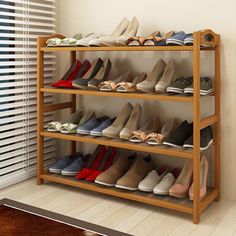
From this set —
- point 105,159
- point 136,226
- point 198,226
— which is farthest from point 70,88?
point 198,226

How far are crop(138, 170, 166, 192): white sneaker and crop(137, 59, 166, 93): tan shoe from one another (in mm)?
558

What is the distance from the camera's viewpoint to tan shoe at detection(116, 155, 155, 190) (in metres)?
2.41

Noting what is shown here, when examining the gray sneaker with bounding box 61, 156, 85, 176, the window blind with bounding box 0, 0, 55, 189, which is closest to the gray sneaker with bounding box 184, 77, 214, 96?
the gray sneaker with bounding box 61, 156, 85, 176

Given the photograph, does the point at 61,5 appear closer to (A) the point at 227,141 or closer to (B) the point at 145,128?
(B) the point at 145,128

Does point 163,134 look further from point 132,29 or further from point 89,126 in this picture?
point 132,29

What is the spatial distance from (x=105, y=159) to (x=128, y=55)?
0.79 metres

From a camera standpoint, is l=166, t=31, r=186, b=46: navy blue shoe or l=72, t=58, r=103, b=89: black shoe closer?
l=166, t=31, r=186, b=46: navy blue shoe

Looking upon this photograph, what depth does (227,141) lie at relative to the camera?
251 centimetres

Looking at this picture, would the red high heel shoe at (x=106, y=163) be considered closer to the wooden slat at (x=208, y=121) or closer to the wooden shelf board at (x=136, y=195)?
the wooden shelf board at (x=136, y=195)

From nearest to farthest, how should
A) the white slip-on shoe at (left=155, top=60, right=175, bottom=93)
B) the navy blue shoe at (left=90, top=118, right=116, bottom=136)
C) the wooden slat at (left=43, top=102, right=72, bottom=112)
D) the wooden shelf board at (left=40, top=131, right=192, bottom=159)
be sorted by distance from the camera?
the wooden shelf board at (left=40, top=131, right=192, bottom=159)
the white slip-on shoe at (left=155, top=60, right=175, bottom=93)
the navy blue shoe at (left=90, top=118, right=116, bottom=136)
the wooden slat at (left=43, top=102, right=72, bottom=112)

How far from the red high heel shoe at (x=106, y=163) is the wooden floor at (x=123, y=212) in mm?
140

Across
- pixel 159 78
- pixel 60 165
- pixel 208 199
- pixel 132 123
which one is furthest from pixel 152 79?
pixel 60 165

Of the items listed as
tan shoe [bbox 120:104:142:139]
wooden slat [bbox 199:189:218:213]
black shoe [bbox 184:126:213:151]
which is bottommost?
wooden slat [bbox 199:189:218:213]

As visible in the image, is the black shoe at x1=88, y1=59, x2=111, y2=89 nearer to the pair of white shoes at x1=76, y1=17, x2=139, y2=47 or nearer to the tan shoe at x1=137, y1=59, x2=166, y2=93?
the pair of white shoes at x1=76, y1=17, x2=139, y2=47
